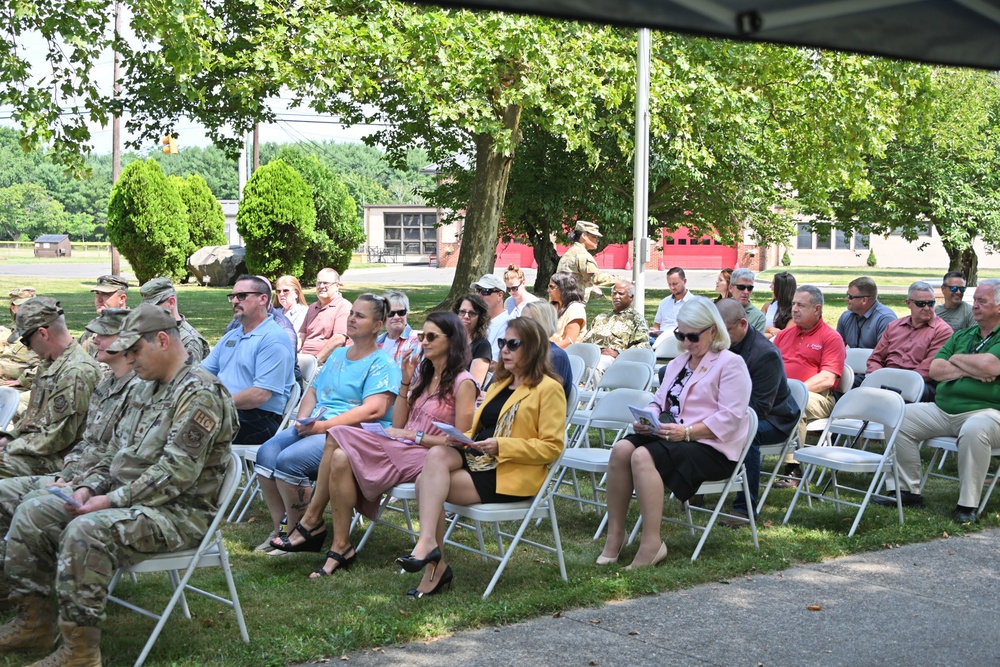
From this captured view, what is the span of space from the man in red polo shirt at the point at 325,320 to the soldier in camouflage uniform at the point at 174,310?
2450mm

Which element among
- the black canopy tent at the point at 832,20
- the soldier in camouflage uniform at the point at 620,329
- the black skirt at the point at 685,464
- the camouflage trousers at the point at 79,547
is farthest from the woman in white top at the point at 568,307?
the black canopy tent at the point at 832,20

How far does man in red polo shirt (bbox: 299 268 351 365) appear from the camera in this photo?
979 centimetres

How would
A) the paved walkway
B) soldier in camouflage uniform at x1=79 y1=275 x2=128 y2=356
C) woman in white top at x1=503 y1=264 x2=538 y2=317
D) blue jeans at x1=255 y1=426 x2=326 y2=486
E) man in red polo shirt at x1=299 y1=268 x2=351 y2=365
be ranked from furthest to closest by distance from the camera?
woman in white top at x1=503 y1=264 x2=538 y2=317, man in red polo shirt at x1=299 y1=268 x2=351 y2=365, soldier in camouflage uniform at x1=79 y1=275 x2=128 y2=356, blue jeans at x1=255 y1=426 x2=326 y2=486, the paved walkway

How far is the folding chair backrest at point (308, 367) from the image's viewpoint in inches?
302

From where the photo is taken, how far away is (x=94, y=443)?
5020 mm

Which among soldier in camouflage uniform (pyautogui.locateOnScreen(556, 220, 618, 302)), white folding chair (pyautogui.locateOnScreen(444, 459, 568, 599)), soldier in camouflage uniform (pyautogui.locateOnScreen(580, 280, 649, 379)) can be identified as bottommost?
white folding chair (pyautogui.locateOnScreen(444, 459, 568, 599))

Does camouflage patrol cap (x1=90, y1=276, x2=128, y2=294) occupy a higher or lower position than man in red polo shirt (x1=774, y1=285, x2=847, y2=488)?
higher

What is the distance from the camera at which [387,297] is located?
7.63 meters

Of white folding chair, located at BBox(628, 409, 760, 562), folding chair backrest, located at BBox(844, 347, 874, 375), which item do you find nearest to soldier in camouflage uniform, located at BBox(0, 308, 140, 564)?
white folding chair, located at BBox(628, 409, 760, 562)

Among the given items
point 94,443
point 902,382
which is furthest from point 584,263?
point 94,443

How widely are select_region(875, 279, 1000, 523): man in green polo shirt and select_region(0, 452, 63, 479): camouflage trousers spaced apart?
5.22 m

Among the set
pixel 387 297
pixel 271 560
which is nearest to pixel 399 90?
pixel 387 297

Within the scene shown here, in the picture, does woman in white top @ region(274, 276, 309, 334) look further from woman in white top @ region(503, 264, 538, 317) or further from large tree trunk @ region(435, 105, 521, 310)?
large tree trunk @ region(435, 105, 521, 310)

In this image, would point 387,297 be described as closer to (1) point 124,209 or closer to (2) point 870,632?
(2) point 870,632
